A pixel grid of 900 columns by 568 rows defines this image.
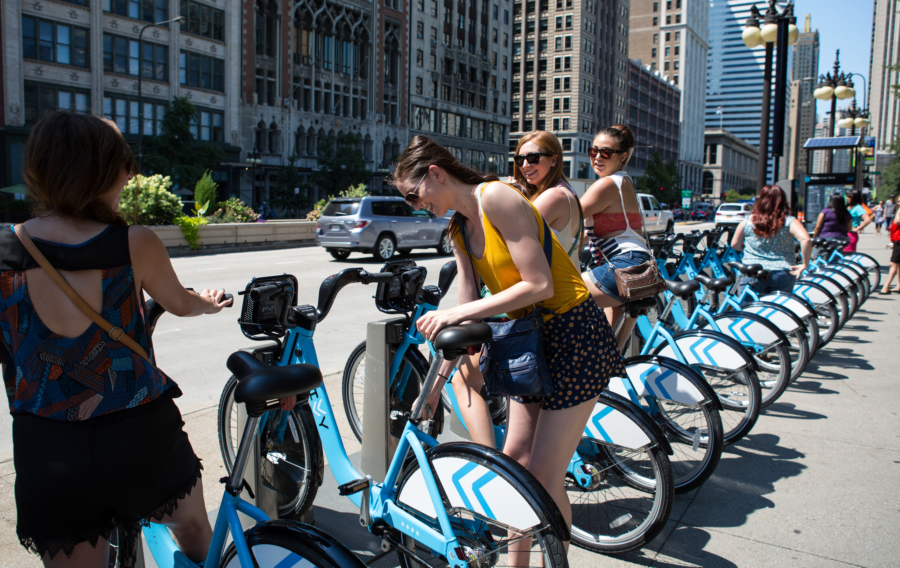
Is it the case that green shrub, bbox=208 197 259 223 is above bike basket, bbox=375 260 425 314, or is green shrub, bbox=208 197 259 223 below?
above

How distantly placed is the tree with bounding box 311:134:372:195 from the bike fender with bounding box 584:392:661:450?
4907 cm

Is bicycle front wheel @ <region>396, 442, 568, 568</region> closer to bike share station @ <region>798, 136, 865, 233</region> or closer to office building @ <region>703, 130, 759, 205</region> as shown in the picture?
bike share station @ <region>798, 136, 865, 233</region>

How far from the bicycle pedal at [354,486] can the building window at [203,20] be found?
48.3m

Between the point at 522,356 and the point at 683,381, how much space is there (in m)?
1.67

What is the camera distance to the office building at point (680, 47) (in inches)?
5172

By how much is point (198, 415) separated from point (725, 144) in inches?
6645

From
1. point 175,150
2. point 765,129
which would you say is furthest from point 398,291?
point 175,150

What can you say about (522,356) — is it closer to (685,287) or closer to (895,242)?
(685,287)

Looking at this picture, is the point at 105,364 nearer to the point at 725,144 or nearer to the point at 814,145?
the point at 814,145

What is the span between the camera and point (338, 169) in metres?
51.0

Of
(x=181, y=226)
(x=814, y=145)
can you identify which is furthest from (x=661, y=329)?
(x=814, y=145)

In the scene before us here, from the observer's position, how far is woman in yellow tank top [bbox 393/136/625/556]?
2.29 meters

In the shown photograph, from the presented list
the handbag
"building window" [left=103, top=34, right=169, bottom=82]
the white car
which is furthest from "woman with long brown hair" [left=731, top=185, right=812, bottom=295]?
"building window" [left=103, top=34, right=169, bottom=82]

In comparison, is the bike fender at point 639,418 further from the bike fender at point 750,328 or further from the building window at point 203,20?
the building window at point 203,20
